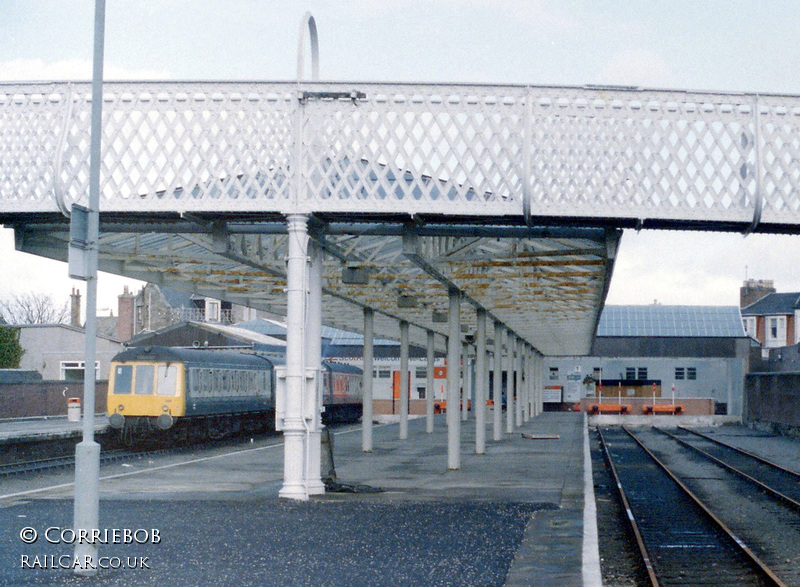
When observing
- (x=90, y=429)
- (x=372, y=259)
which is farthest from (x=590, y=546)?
(x=372, y=259)

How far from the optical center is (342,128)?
46.6ft

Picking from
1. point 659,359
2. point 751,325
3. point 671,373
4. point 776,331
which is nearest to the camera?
point 671,373

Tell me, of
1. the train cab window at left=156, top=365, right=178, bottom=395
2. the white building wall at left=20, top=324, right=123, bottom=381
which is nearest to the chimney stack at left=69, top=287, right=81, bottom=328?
the white building wall at left=20, top=324, right=123, bottom=381

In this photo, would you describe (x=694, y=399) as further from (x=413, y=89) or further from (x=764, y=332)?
(x=413, y=89)

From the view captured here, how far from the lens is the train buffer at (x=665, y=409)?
201ft

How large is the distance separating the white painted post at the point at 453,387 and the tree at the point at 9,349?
3272cm

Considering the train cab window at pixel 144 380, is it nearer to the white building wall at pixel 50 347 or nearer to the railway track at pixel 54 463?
the railway track at pixel 54 463

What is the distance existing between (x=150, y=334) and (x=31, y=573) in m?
52.6

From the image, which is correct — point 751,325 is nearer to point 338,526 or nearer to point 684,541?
point 684,541

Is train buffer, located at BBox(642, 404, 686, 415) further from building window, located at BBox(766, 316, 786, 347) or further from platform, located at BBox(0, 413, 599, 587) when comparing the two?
platform, located at BBox(0, 413, 599, 587)

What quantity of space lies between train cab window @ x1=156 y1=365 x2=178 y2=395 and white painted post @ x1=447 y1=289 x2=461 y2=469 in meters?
8.70

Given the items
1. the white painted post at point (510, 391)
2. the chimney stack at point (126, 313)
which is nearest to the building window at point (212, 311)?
the chimney stack at point (126, 313)

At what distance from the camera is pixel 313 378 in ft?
46.7

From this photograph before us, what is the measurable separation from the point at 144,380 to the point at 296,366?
45.6 ft
